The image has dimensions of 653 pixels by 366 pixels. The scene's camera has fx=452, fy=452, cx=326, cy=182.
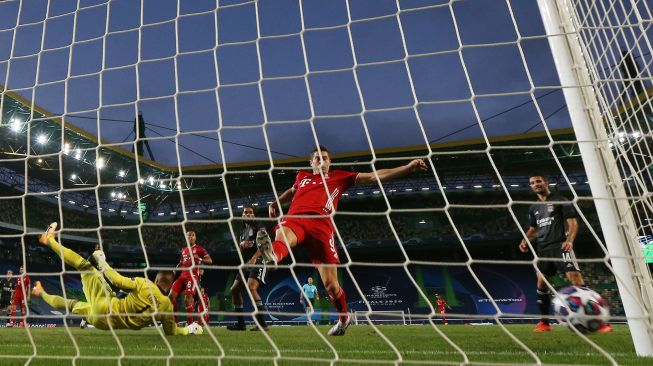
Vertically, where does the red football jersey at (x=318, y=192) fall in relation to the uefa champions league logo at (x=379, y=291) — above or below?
above

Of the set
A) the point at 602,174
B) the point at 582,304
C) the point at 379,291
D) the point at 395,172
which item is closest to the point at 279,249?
the point at 395,172

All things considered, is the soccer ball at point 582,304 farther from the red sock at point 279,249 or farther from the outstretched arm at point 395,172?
the red sock at point 279,249

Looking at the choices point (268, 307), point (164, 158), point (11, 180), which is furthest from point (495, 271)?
point (164, 158)

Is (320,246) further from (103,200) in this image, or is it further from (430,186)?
(103,200)

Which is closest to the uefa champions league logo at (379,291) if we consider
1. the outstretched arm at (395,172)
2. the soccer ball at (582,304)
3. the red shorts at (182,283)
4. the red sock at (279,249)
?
the red shorts at (182,283)

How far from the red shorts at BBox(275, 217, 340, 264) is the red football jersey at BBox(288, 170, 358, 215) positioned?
0.10m

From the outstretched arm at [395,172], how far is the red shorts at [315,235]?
1.56 feet

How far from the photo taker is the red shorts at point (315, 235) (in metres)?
3.54

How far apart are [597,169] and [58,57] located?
481 cm

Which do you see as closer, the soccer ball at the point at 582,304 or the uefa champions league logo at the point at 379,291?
the soccer ball at the point at 582,304

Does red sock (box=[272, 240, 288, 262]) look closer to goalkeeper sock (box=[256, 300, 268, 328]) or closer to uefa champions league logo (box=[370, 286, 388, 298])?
goalkeeper sock (box=[256, 300, 268, 328])

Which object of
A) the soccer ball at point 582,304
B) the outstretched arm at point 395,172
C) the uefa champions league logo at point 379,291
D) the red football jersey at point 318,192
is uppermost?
the outstretched arm at point 395,172

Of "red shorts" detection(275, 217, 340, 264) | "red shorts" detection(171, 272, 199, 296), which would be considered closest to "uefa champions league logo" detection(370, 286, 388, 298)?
"red shorts" detection(171, 272, 199, 296)

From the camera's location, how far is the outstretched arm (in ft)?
8.55
